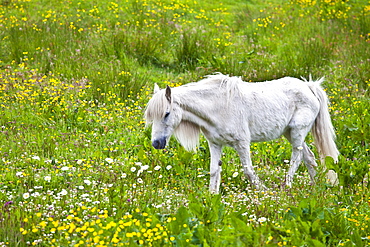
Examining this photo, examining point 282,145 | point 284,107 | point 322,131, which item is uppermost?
point 284,107

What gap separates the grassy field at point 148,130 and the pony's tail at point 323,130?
1.51 ft

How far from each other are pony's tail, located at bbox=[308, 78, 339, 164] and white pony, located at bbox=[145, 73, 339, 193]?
0.6 inches

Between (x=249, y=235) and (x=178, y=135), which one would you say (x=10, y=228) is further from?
(x=178, y=135)

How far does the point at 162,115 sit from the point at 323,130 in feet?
8.31

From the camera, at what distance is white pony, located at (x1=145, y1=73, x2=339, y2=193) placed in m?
5.19

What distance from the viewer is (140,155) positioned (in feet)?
20.0

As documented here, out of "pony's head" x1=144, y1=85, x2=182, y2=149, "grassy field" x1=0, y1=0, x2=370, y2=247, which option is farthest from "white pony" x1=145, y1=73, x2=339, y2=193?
"grassy field" x1=0, y1=0, x2=370, y2=247

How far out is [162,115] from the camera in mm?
5082

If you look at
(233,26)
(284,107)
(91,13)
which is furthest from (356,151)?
(91,13)

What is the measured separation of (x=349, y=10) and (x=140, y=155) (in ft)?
37.2

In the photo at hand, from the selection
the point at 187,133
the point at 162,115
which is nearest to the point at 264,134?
the point at 187,133

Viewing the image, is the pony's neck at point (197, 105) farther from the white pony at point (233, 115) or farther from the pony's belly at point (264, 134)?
the pony's belly at point (264, 134)

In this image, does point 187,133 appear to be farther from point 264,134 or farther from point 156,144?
point 264,134

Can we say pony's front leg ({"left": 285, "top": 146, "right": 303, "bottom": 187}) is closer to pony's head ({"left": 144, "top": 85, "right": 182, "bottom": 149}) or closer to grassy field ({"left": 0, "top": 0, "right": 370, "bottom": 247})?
grassy field ({"left": 0, "top": 0, "right": 370, "bottom": 247})
